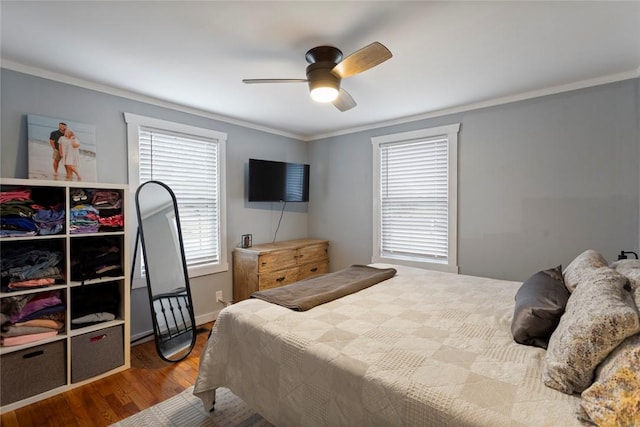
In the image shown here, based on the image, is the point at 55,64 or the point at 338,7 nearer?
the point at 338,7

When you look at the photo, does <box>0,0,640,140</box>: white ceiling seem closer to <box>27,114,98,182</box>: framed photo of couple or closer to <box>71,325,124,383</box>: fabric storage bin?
<box>27,114,98,182</box>: framed photo of couple

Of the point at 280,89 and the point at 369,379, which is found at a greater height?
the point at 280,89

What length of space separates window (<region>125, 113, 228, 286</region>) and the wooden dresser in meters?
0.25

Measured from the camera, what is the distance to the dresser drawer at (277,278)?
353 centimetres

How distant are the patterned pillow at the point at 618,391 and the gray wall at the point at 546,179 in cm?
228

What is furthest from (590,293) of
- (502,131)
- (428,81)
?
(502,131)

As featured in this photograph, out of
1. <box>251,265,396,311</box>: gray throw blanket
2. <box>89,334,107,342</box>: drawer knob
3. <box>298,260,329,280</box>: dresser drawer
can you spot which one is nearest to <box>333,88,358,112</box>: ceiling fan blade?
<box>251,265,396,311</box>: gray throw blanket

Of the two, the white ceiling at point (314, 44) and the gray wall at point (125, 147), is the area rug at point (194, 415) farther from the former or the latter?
the white ceiling at point (314, 44)

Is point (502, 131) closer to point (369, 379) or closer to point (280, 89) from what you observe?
point (280, 89)

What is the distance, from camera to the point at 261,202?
162 inches

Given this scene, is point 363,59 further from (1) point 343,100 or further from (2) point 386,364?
(2) point 386,364

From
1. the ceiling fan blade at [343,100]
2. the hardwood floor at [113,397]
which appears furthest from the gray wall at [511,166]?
the ceiling fan blade at [343,100]

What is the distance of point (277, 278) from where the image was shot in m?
3.69

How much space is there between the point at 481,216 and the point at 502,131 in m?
0.90
